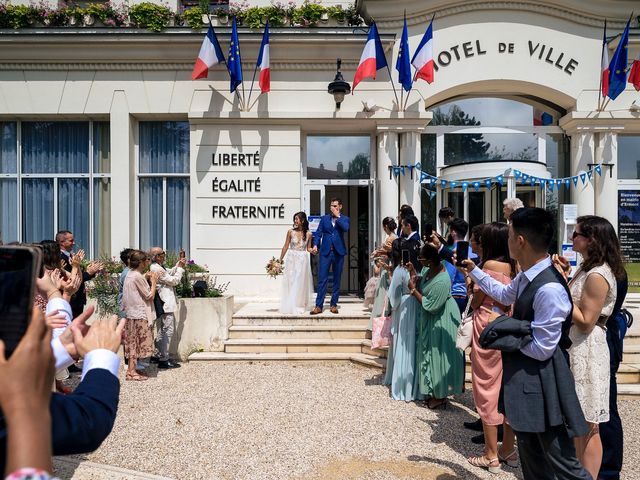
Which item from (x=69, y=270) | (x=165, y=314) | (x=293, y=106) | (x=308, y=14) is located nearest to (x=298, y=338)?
(x=165, y=314)

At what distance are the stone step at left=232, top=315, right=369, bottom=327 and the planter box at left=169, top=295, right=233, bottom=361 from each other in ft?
→ 1.38

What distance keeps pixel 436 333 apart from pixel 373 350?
2.33 m

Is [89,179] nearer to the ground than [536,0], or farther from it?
nearer to the ground

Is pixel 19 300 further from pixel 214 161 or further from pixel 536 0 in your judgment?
pixel 536 0

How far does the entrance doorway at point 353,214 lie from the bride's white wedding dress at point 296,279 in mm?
2429

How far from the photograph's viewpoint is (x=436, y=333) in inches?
214

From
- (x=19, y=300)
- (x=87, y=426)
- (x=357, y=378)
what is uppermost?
(x=19, y=300)

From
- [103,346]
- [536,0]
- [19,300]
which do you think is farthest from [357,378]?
[536,0]

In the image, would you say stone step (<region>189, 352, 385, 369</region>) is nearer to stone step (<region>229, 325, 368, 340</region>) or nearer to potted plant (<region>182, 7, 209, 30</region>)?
stone step (<region>229, 325, 368, 340</region>)

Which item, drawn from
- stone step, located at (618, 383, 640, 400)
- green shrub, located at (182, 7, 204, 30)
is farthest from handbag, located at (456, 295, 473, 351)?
green shrub, located at (182, 7, 204, 30)

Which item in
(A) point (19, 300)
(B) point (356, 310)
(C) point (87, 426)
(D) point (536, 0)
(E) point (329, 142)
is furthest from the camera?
(E) point (329, 142)

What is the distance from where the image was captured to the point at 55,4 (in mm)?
10969

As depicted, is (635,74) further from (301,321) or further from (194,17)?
(194,17)

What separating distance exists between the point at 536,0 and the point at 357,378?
8.84 m
